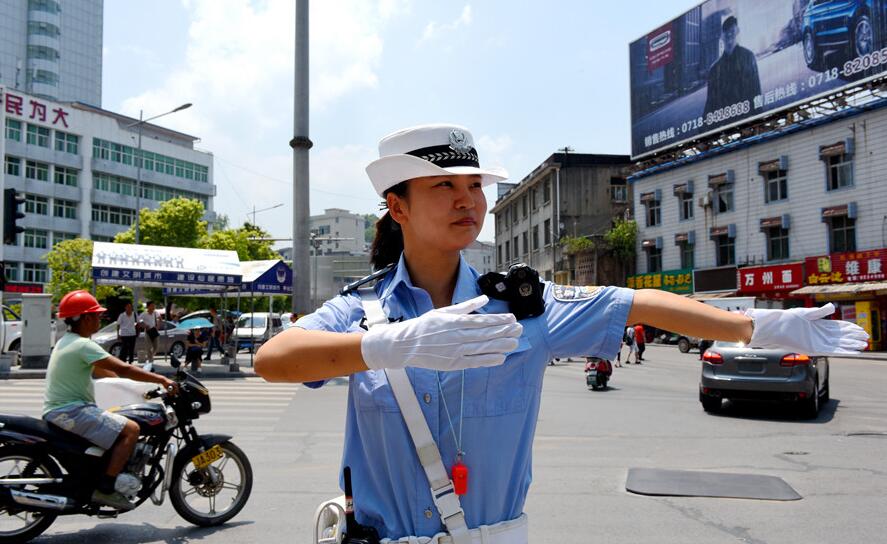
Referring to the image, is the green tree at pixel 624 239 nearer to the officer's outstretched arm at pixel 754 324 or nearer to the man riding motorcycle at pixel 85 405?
the man riding motorcycle at pixel 85 405

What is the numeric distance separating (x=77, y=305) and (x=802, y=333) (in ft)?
16.6

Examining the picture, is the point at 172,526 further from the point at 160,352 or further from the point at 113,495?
the point at 160,352

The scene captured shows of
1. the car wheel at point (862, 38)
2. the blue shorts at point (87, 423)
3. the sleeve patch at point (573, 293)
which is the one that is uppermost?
the car wheel at point (862, 38)

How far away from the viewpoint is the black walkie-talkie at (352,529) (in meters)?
1.71

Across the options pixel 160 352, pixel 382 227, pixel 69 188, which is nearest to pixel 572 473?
pixel 382 227

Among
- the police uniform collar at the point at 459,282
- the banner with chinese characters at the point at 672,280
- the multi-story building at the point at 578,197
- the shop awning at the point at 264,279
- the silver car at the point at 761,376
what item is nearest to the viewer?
the police uniform collar at the point at 459,282

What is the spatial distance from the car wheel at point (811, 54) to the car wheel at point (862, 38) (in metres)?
1.66

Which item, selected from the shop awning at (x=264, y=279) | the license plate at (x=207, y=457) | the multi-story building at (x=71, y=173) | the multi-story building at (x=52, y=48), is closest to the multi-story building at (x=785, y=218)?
the shop awning at (x=264, y=279)

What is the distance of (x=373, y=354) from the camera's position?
59.8 inches

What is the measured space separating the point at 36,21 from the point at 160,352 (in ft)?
225

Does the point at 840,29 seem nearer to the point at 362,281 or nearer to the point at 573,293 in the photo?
the point at 573,293

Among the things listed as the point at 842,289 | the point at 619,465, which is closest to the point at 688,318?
the point at 619,465

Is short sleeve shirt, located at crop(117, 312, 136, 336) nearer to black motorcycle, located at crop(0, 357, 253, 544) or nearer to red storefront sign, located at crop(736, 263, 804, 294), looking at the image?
black motorcycle, located at crop(0, 357, 253, 544)

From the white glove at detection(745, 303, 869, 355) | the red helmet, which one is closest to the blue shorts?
the red helmet
